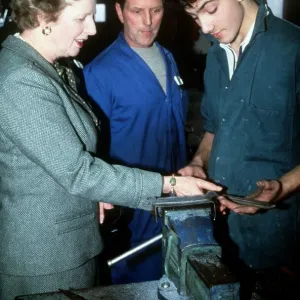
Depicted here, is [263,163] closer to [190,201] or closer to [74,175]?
[190,201]

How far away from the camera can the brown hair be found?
1.66 m

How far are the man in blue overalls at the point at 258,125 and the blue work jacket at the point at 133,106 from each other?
32.0 inches

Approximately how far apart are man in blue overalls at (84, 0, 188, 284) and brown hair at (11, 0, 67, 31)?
44.4 inches

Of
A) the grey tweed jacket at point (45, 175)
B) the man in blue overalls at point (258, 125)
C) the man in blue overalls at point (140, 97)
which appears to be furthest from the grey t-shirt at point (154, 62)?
the grey tweed jacket at point (45, 175)

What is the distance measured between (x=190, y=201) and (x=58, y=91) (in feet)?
2.52

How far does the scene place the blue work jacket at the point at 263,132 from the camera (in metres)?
1.91

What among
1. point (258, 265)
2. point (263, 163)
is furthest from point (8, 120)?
point (258, 265)

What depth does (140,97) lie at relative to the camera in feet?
9.48

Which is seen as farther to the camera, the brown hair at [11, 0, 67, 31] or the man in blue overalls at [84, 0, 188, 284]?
the man in blue overalls at [84, 0, 188, 284]

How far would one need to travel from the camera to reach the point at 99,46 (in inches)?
204

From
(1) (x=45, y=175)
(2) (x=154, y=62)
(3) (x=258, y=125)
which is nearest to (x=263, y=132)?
(3) (x=258, y=125)

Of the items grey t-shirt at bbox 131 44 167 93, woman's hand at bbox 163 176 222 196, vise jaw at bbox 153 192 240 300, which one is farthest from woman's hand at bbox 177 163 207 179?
grey t-shirt at bbox 131 44 167 93

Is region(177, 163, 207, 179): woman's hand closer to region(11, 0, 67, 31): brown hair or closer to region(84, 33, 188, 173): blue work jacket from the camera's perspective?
region(84, 33, 188, 173): blue work jacket

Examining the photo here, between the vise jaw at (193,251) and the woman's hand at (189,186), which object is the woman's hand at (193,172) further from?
the vise jaw at (193,251)
